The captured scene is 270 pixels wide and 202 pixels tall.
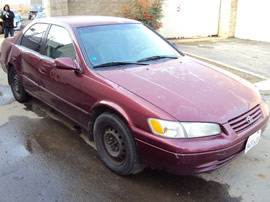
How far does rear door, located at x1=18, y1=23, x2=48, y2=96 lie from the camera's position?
4387mm

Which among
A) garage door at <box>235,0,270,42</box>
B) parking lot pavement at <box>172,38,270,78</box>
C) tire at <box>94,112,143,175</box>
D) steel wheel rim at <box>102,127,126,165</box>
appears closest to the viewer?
tire at <box>94,112,143,175</box>

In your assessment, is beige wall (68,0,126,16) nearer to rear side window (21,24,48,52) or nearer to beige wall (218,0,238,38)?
beige wall (218,0,238,38)

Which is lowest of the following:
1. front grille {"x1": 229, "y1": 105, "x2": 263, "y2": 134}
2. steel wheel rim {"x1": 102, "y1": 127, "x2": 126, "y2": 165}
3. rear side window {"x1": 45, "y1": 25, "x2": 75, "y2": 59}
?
steel wheel rim {"x1": 102, "y1": 127, "x2": 126, "y2": 165}

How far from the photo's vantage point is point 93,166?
11.1ft

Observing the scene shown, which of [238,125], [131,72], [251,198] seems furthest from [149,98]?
[251,198]

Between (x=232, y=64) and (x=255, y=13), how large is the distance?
6.56 metres

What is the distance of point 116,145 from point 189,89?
0.99 metres

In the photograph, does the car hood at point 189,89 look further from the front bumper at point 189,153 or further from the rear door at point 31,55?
the rear door at point 31,55

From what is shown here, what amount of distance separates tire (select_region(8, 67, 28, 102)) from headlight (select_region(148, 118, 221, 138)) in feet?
11.1

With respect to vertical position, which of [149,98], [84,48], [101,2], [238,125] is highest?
[101,2]

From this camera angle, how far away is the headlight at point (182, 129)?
261 centimetres

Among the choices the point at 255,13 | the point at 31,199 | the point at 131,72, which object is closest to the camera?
the point at 31,199

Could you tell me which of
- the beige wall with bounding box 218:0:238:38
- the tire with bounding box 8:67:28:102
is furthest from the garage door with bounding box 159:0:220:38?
the tire with bounding box 8:67:28:102

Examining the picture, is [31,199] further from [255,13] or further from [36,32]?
[255,13]
